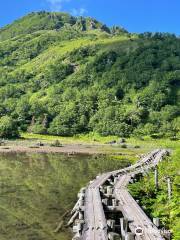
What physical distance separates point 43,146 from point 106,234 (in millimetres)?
116802

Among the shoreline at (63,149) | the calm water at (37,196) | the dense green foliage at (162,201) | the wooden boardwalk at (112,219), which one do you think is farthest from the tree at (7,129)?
the wooden boardwalk at (112,219)

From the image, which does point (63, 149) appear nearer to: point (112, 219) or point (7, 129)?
point (7, 129)

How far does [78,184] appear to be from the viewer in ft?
216

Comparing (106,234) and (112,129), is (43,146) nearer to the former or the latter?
(112,129)

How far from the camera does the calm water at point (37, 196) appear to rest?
39378 mm

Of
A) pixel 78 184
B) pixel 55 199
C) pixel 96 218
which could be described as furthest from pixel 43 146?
pixel 96 218

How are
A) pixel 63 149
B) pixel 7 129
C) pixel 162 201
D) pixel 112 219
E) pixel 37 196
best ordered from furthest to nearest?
pixel 7 129 < pixel 63 149 < pixel 37 196 < pixel 162 201 < pixel 112 219

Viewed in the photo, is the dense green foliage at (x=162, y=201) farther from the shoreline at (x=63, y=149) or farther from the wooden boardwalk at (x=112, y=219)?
the shoreline at (x=63, y=149)

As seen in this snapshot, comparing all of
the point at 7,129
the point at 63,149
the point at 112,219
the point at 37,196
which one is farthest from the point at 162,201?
the point at 7,129

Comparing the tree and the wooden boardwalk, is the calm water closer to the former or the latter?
the wooden boardwalk

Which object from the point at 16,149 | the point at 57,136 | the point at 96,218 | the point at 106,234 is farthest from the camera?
the point at 57,136

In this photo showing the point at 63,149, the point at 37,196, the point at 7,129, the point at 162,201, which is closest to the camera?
the point at 162,201

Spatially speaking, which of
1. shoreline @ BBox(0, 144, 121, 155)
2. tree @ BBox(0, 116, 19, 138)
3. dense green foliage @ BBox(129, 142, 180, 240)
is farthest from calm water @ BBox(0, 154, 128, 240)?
tree @ BBox(0, 116, 19, 138)

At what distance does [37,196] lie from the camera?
54.6 meters
